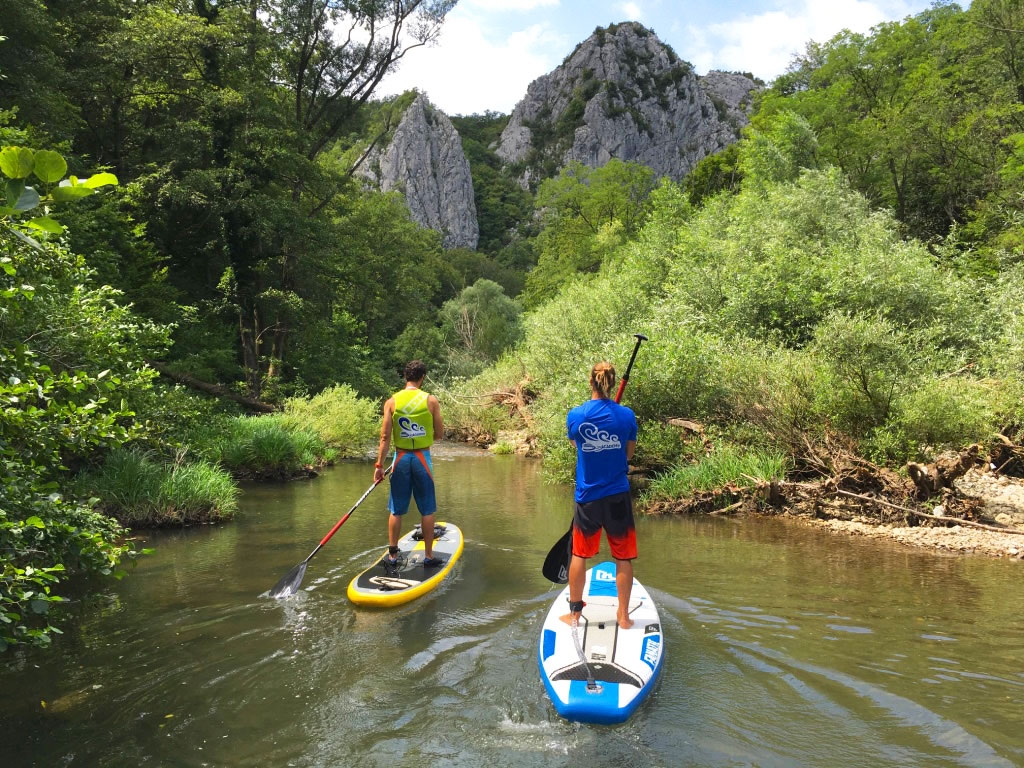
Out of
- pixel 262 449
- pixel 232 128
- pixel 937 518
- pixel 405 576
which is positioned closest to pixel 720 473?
pixel 937 518

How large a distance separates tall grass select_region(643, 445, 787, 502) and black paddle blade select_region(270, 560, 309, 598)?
21.7 ft

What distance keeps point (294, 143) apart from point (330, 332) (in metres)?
7.31

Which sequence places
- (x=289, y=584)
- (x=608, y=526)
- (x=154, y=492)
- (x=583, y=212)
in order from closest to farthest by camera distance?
1. (x=608, y=526)
2. (x=289, y=584)
3. (x=154, y=492)
4. (x=583, y=212)

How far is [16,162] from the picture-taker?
1.25 meters

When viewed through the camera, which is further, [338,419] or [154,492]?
[338,419]

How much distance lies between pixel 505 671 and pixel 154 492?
7.25 meters

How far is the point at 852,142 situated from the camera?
29.8 metres

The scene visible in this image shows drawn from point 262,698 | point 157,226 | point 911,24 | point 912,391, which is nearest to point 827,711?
point 262,698

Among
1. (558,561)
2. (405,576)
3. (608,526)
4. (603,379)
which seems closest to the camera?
(608,526)

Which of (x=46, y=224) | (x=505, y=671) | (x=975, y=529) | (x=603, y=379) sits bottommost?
(x=505, y=671)

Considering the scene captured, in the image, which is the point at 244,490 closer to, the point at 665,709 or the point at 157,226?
the point at 665,709

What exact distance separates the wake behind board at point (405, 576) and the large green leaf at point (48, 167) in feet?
18.2

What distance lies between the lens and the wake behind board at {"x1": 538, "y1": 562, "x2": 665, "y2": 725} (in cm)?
399

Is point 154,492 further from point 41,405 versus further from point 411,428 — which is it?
point 411,428
